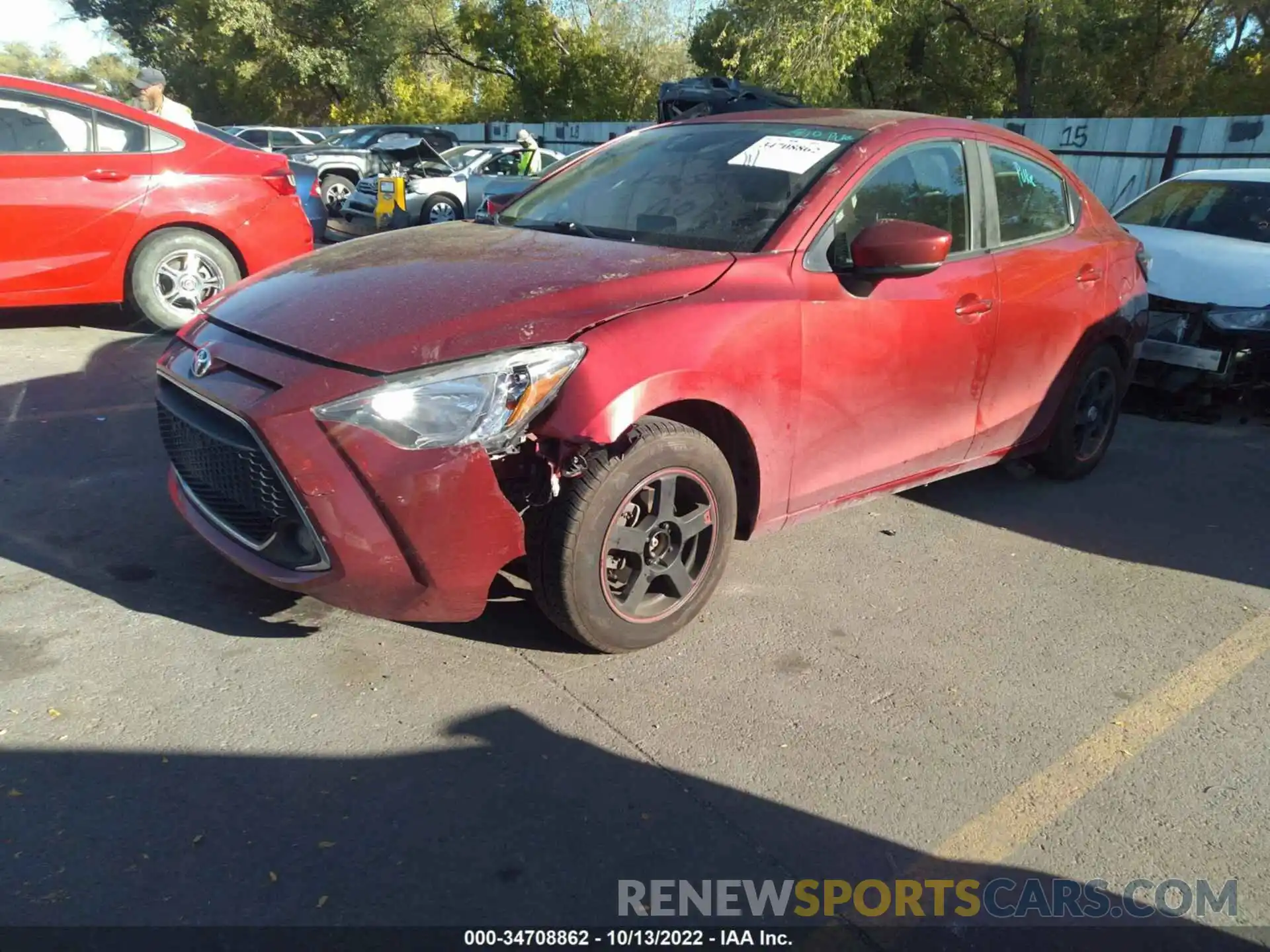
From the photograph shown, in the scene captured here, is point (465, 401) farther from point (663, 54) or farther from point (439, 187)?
point (663, 54)

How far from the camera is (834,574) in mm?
3994

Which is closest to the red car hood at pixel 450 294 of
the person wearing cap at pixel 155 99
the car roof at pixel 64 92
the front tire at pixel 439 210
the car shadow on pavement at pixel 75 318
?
the car roof at pixel 64 92

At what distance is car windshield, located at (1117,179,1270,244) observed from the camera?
7.11 meters

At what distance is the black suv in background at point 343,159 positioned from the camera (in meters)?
16.3

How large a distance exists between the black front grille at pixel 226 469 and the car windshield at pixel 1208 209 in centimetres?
704

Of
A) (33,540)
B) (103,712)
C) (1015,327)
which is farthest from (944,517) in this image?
(33,540)

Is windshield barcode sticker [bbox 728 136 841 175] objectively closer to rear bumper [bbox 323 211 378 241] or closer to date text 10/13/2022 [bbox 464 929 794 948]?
date text 10/13/2022 [bbox 464 929 794 948]

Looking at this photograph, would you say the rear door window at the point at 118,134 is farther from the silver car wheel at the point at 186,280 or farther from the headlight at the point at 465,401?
the headlight at the point at 465,401

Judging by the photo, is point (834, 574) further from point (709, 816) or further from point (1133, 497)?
point (1133, 497)

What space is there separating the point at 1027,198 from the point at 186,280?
536cm

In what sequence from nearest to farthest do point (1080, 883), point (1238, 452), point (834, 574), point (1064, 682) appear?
point (1080, 883), point (1064, 682), point (834, 574), point (1238, 452)

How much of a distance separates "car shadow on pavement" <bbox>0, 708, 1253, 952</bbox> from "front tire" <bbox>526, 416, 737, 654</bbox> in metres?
0.48

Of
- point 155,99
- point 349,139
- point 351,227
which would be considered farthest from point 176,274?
point 349,139

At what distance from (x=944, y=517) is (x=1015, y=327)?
0.97 meters
